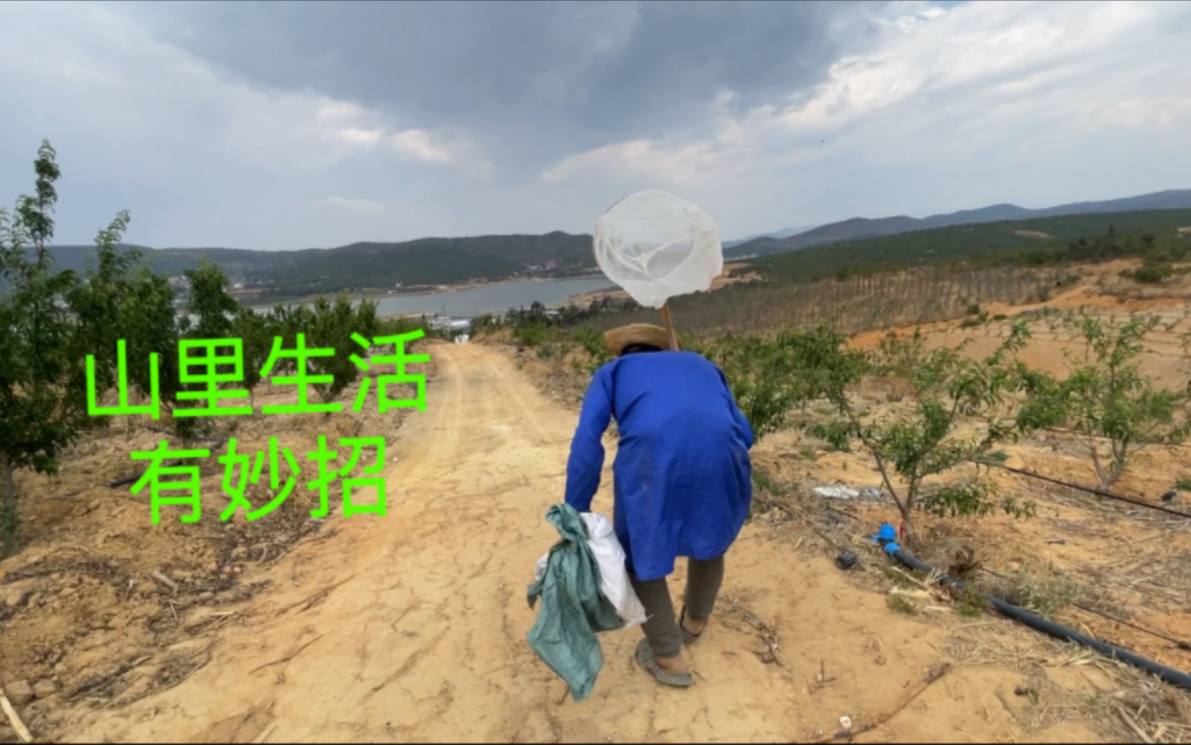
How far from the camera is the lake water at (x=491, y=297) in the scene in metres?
52.5

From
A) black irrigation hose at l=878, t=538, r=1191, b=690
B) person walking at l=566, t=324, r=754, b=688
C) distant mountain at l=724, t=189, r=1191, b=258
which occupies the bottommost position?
black irrigation hose at l=878, t=538, r=1191, b=690

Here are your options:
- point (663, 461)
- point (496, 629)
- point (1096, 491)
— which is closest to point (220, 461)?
point (496, 629)

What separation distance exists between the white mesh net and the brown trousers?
3.82 feet

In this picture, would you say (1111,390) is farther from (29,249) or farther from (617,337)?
(29,249)

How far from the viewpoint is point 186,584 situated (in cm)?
415

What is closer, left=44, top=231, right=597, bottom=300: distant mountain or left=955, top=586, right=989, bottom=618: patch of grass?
left=955, top=586, right=989, bottom=618: patch of grass

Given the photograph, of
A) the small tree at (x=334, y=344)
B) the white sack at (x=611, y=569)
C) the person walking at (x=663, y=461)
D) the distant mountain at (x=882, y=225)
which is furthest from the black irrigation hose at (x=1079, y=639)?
the distant mountain at (x=882, y=225)

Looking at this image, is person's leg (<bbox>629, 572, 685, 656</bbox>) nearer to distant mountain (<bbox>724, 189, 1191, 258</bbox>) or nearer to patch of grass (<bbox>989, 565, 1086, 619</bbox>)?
patch of grass (<bbox>989, 565, 1086, 619</bbox>)

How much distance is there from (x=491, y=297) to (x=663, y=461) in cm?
6265

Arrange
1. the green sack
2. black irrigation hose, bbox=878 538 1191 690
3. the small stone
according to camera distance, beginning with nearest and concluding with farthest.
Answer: the green sack
black irrigation hose, bbox=878 538 1191 690
the small stone

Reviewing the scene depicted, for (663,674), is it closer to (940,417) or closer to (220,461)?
(940,417)

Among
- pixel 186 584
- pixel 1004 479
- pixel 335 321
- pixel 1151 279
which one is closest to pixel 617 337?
pixel 186 584

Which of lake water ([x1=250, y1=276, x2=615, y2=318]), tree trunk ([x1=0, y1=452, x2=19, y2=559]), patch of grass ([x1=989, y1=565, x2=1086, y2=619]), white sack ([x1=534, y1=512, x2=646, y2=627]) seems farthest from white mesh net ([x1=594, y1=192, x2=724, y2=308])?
lake water ([x1=250, y1=276, x2=615, y2=318])

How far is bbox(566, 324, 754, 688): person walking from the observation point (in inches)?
89.8
